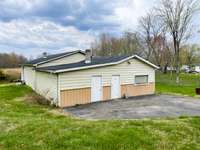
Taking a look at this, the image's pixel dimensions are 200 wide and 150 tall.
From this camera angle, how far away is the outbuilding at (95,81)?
44.0ft

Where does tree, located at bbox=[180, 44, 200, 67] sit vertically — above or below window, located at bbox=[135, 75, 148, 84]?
above

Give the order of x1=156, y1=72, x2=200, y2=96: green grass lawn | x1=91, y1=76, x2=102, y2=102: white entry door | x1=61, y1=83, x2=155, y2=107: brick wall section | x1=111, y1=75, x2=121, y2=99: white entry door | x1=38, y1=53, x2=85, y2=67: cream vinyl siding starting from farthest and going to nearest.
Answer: x1=156, y1=72, x2=200, y2=96: green grass lawn
x1=38, y1=53, x2=85, y2=67: cream vinyl siding
x1=111, y1=75, x2=121, y2=99: white entry door
x1=91, y1=76, x2=102, y2=102: white entry door
x1=61, y1=83, x2=155, y2=107: brick wall section

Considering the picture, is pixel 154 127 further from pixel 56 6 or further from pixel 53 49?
pixel 53 49

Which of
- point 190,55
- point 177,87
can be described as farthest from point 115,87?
point 190,55

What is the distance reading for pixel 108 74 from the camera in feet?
51.1

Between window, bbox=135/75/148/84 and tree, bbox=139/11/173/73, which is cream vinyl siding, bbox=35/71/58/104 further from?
tree, bbox=139/11/173/73

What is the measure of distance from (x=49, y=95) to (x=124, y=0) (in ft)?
30.0

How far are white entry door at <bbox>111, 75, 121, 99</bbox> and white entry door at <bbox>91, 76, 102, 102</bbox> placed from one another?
113 cm

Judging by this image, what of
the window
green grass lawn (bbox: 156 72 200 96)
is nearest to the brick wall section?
the window

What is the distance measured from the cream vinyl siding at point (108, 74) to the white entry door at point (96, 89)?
0.33 metres

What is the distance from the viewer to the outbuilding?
13.4 m

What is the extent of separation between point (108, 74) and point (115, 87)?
121cm

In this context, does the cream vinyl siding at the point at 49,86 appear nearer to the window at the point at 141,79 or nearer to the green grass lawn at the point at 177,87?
the window at the point at 141,79

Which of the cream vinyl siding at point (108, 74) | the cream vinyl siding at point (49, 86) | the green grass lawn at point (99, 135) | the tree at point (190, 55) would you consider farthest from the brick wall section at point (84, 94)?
the tree at point (190, 55)
